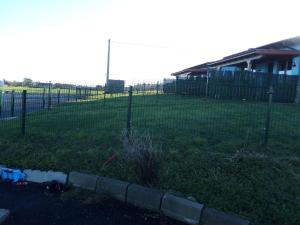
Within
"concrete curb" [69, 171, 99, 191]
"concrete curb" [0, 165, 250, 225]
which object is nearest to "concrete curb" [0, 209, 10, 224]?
"concrete curb" [0, 165, 250, 225]

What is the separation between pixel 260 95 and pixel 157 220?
32.8 feet

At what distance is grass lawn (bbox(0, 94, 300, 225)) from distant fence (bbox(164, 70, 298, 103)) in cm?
148

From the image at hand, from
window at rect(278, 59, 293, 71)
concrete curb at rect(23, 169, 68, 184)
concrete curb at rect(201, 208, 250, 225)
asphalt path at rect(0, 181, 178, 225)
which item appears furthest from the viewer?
window at rect(278, 59, 293, 71)

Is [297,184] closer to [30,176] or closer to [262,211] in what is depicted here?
[262,211]

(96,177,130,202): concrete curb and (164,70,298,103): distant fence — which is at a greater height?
(164,70,298,103): distant fence

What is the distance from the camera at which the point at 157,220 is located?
4.84m

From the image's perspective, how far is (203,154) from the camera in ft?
21.4

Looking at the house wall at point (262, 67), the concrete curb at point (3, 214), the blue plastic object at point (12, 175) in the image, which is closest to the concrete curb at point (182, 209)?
the concrete curb at point (3, 214)

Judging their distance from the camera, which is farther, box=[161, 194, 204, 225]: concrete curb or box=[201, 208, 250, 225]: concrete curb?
box=[161, 194, 204, 225]: concrete curb

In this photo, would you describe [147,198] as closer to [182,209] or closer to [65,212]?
[182,209]

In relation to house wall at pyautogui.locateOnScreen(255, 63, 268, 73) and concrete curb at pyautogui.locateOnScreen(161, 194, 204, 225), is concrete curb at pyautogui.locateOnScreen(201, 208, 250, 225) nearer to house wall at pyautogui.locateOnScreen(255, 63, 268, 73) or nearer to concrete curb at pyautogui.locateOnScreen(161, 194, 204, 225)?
concrete curb at pyautogui.locateOnScreen(161, 194, 204, 225)

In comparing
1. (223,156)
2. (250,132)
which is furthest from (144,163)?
(250,132)

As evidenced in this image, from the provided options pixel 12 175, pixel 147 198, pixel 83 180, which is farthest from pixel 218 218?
pixel 12 175

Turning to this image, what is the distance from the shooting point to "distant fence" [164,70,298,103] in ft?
40.4
